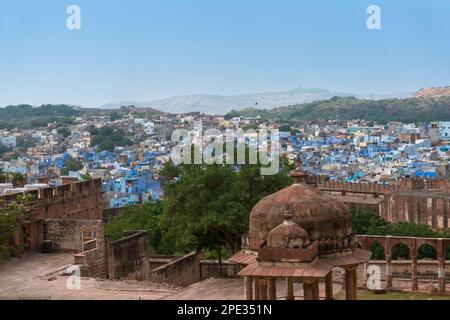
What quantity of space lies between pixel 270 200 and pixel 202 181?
1038 cm

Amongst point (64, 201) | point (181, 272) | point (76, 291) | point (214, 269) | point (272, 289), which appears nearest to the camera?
point (272, 289)

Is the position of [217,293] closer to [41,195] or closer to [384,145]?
[41,195]

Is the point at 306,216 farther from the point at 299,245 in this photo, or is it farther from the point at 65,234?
the point at 65,234

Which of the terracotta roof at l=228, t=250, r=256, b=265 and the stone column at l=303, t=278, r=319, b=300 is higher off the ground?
the terracotta roof at l=228, t=250, r=256, b=265

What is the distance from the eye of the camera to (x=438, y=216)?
193 ft

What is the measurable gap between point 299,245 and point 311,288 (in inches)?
30.7

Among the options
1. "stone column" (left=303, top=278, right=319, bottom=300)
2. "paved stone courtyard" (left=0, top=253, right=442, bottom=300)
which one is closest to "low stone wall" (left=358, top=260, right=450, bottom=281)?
"paved stone courtyard" (left=0, top=253, right=442, bottom=300)

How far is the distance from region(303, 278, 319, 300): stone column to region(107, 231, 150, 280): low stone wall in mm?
11125

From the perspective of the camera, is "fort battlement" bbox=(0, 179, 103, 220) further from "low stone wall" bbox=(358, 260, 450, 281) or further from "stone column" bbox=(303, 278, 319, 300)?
"stone column" bbox=(303, 278, 319, 300)

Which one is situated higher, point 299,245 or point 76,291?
point 299,245

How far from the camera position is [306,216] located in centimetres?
1557

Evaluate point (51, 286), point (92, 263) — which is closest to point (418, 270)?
A: point (92, 263)

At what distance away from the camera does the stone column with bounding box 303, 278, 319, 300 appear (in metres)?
14.0

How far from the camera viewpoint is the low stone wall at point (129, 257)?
2497cm
